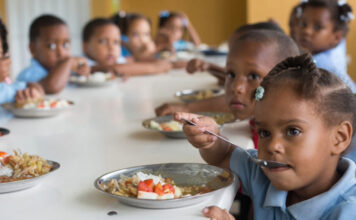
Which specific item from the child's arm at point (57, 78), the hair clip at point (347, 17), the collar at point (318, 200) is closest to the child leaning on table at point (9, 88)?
the child's arm at point (57, 78)

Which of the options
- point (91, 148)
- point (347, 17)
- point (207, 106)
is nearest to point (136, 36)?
point (347, 17)

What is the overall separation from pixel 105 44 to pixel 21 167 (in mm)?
2125

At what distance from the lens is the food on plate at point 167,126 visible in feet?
4.61

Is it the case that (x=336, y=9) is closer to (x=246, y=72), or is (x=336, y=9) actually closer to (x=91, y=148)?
(x=246, y=72)

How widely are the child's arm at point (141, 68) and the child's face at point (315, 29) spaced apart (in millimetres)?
765

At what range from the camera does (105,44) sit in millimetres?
3080

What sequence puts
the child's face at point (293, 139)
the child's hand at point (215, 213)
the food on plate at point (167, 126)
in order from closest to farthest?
the child's hand at point (215, 213), the child's face at point (293, 139), the food on plate at point (167, 126)

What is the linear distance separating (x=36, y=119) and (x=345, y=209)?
3.65ft

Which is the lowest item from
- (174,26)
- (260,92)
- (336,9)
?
(174,26)

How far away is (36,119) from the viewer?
1.70 m

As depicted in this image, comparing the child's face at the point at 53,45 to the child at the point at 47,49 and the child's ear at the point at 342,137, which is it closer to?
the child at the point at 47,49

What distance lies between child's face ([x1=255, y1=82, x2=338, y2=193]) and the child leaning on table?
111 cm

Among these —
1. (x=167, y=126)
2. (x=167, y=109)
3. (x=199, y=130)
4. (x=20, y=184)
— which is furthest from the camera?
(x=167, y=109)

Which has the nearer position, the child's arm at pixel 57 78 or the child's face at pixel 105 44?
the child's arm at pixel 57 78
